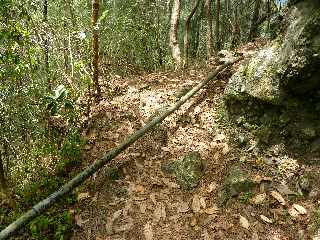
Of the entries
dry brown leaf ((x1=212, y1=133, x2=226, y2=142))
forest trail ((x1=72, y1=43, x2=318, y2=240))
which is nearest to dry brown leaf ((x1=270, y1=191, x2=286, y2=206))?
forest trail ((x1=72, y1=43, x2=318, y2=240))

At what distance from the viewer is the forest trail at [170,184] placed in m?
4.91

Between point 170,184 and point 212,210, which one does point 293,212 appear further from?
point 170,184

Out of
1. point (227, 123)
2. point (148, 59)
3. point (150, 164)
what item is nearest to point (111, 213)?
point (150, 164)

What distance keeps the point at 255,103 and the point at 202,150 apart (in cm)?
112

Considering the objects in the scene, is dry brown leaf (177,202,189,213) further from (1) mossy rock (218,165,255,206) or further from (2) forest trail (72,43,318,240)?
(1) mossy rock (218,165,255,206)

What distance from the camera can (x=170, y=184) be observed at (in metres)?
5.62

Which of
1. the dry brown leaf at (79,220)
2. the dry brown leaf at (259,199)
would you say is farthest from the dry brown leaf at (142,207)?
the dry brown leaf at (259,199)

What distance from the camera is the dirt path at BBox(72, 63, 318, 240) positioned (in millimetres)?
4902

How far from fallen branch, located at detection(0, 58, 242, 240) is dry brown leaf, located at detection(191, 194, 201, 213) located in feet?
4.15

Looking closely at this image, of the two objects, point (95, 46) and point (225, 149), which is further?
point (95, 46)

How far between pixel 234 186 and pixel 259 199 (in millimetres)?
381

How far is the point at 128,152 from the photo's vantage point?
6176 millimetres

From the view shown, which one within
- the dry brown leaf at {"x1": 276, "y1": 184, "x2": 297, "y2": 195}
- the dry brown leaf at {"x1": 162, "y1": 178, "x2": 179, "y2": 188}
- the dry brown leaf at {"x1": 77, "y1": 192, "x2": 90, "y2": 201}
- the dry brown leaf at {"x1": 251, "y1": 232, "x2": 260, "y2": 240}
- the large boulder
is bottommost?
the dry brown leaf at {"x1": 251, "y1": 232, "x2": 260, "y2": 240}

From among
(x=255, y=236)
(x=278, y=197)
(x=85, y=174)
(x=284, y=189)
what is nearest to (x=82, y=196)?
(x=85, y=174)
